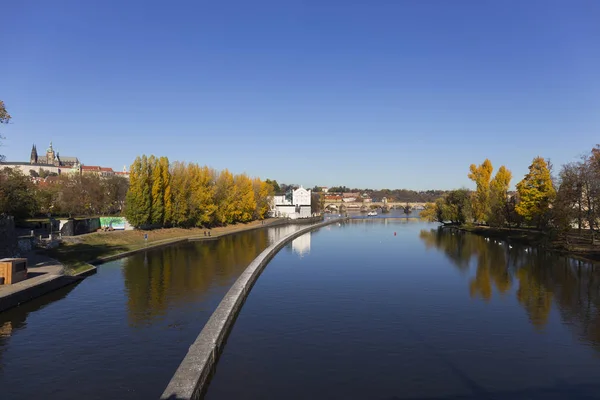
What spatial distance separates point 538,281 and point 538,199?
88.1 feet

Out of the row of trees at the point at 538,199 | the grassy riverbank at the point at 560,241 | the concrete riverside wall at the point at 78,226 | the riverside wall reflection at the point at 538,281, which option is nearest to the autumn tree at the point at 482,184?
the row of trees at the point at 538,199

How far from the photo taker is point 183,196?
71.4 m

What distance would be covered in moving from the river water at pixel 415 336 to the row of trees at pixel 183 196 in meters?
29.9

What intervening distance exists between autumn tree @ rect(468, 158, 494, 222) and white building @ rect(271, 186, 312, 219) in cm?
5993

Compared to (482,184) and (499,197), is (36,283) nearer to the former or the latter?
(499,197)

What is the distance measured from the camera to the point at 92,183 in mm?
78688

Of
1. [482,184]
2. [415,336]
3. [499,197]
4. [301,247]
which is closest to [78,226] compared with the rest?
[301,247]

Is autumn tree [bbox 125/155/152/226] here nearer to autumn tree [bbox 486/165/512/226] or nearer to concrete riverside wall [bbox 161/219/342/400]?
concrete riverside wall [bbox 161/219/342/400]

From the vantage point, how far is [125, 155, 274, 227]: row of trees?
6162 centimetres

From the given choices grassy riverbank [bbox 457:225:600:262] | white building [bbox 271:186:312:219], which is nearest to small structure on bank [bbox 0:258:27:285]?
grassy riverbank [bbox 457:225:600:262]

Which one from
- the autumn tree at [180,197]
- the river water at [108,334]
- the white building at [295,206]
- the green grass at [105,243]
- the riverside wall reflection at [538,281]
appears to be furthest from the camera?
the white building at [295,206]

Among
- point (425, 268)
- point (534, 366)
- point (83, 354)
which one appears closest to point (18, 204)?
point (83, 354)

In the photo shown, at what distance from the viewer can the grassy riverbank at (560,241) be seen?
46.1m

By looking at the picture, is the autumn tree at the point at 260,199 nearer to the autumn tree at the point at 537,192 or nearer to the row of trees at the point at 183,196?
the row of trees at the point at 183,196
